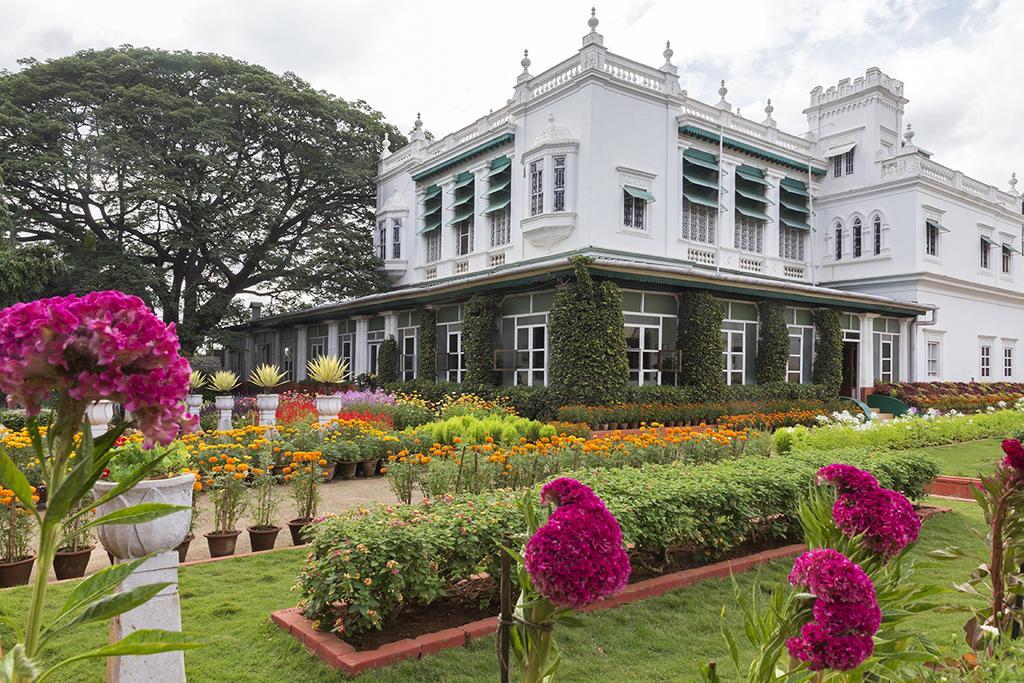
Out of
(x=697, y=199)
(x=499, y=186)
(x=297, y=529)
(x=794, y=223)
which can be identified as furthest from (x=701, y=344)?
(x=297, y=529)

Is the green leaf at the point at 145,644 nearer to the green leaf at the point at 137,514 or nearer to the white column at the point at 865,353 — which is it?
the green leaf at the point at 137,514

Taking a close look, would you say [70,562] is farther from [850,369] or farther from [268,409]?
[850,369]

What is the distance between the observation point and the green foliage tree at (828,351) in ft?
68.5

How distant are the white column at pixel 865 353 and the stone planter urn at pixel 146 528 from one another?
23.7 m

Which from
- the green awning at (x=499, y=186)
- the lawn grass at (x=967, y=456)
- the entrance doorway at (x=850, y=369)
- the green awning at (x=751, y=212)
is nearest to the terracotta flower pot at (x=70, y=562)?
the lawn grass at (x=967, y=456)

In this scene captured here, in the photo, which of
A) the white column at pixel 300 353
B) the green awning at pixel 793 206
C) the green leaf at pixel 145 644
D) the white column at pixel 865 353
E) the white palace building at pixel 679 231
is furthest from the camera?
the white column at pixel 300 353

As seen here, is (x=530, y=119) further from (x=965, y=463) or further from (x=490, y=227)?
(x=965, y=463)

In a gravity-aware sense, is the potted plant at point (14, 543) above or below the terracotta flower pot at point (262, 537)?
above

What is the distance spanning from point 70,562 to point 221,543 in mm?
1136

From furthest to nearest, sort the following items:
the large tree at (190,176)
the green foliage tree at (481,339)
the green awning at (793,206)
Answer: the green awning at (793,206) → the large tree at (190,176) → the green foliage tree at (481,339)

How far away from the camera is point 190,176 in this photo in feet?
85.0

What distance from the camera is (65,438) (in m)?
1.60

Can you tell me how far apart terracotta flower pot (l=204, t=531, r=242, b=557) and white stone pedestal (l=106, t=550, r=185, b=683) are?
257cm

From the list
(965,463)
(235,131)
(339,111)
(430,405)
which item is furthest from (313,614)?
(339,111)
